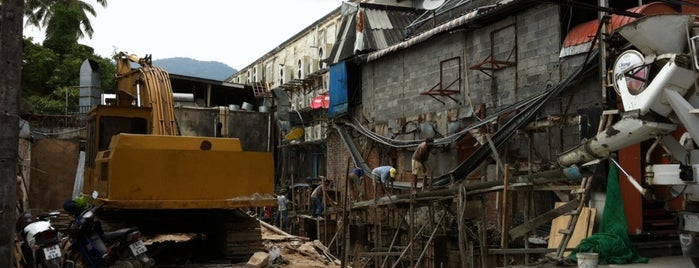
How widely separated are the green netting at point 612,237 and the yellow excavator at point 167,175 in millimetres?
4584

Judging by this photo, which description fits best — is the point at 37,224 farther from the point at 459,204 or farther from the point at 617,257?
the point at 617,257

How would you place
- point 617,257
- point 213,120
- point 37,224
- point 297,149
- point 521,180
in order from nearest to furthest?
point 37,224
point 617,257
point 521,180
point 213,120
point 297,149

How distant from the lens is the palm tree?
1272 inches

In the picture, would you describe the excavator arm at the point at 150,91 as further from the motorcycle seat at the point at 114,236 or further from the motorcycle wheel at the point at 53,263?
the motorcycle wheel at the point at 53,263

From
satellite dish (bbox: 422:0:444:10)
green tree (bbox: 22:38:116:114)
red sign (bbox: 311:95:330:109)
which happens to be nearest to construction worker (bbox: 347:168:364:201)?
satellite dish (bbox: 422:0:444:10)

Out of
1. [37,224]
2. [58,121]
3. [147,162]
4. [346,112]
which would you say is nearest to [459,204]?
[147,162]

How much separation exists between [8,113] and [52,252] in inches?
90.4

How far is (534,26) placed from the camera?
1387cm

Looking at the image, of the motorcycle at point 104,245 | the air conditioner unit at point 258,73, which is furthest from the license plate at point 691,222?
the air conditioner unit at point 258,73

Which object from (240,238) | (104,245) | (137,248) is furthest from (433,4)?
(104,245)

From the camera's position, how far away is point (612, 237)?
7.82 metres

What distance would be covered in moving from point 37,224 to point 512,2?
443 inches

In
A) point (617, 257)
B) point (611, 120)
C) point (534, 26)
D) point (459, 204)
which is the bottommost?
point (617, 257)

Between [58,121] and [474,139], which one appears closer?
[474,139]
